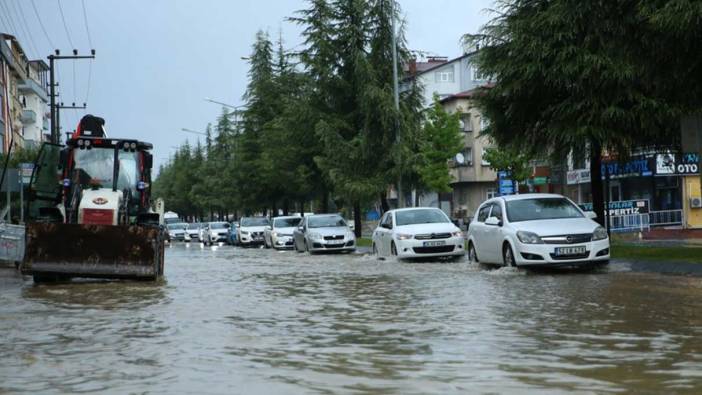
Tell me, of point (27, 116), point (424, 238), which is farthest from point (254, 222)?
point (27, 116)

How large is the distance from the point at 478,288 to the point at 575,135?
10.3 m

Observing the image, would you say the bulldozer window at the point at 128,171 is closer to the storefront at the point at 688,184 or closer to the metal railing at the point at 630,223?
the metal railing at the point at 630,223

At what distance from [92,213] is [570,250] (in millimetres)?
9048

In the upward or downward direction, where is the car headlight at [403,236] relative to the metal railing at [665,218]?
downward

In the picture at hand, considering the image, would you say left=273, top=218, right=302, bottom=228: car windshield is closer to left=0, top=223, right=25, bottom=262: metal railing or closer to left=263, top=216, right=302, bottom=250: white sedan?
left=263, top=216, right=302, bottom=250: white sedan

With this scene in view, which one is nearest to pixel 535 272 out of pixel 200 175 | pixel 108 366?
pixel 108 366

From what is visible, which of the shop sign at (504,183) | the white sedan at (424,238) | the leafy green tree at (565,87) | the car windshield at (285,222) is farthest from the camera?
the shop sign at (504,183)

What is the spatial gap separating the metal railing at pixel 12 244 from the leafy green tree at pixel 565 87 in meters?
12.7

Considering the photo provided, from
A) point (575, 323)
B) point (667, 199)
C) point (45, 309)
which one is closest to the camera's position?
point (575, 323)

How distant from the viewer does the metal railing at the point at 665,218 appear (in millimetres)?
45338

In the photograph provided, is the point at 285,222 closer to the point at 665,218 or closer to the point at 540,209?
the point at 665,218

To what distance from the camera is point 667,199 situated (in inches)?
2121

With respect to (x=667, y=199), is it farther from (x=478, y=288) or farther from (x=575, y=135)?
(x=478, y=288)

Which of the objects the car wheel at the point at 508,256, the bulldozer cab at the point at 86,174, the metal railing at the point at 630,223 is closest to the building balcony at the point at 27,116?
the metal railing at the point at 630,223
